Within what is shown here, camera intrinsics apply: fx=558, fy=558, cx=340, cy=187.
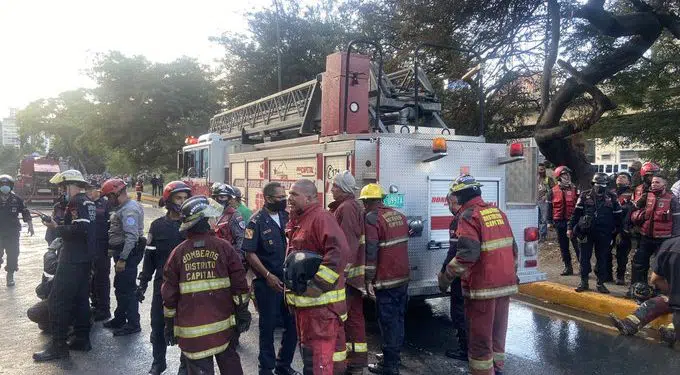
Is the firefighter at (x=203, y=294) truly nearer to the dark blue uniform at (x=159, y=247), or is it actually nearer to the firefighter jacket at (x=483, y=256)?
the dark blue uniform at (x=159, y=247)

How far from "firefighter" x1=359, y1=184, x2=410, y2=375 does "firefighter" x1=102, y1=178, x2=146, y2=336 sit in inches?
102

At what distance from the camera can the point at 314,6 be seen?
2305 centimetres

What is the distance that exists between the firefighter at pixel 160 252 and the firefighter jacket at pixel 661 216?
5.51 meters

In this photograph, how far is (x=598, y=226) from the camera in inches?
289

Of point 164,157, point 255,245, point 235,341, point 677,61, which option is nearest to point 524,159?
point 255,245

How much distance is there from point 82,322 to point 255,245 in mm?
2251

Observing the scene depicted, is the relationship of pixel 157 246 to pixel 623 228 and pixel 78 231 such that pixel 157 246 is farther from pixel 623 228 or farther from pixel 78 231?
pixel 623 228

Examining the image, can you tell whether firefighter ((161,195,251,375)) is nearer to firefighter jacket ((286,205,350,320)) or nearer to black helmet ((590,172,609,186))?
firefighter jacket ((286,205,350,320))

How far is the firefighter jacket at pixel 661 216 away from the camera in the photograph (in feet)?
21.8

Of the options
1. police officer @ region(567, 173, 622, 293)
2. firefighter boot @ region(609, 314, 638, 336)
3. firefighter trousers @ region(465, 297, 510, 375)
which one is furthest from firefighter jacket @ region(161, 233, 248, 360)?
police officer @ region(567, 173, 622, 293)

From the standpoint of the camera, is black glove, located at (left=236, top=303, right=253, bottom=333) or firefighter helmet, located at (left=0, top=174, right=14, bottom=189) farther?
firefighter helmet, located at (left=0, top=174, right=14, bottom=189)

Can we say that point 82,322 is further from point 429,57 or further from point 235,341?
point 429,57

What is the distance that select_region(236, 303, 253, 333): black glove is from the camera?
12.1ft

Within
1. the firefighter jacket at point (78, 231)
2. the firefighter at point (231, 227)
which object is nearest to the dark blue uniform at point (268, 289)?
the firefighter at point (231, 227)
